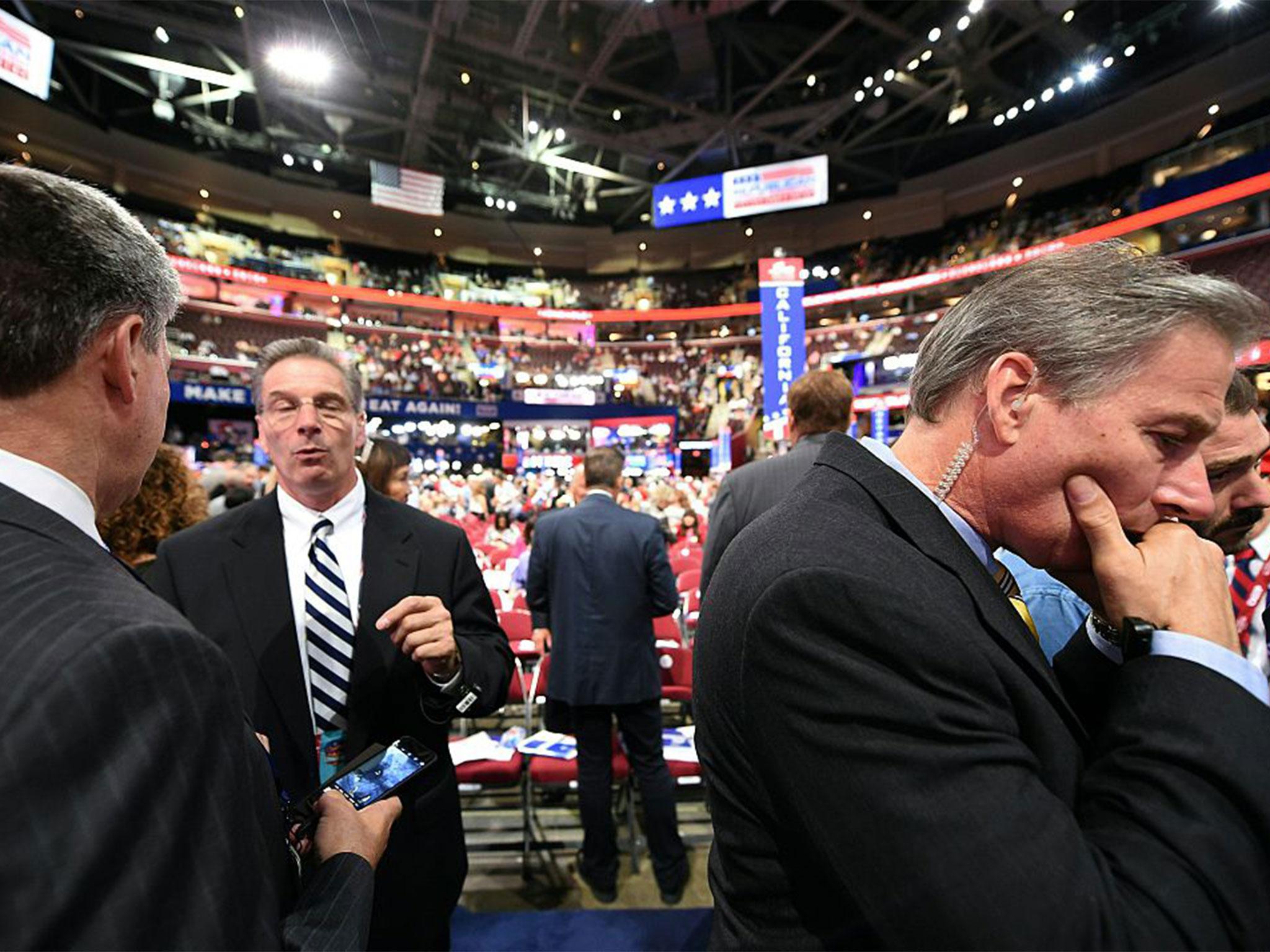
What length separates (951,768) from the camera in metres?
0.69

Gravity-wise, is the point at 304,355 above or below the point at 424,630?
above

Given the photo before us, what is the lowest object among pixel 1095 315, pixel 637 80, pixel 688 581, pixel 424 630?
pixel 688 581

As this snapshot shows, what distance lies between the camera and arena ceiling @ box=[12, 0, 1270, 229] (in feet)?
48.4

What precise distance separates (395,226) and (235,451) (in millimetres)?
13130

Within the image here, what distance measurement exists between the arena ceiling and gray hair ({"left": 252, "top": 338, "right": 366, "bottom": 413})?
39.9 ft

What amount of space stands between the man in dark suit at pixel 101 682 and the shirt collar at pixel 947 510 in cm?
96

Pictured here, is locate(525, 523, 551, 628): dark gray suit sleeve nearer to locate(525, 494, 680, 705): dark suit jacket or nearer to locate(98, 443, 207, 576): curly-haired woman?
locate(525, 494, 680, 705): dark suit jacket

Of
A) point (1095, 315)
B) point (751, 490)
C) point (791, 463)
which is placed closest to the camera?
point (1095, 315)

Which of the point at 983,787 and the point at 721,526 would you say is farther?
the point at 721,526

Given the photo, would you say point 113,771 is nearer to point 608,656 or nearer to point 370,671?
point 370,671

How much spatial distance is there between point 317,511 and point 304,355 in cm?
52

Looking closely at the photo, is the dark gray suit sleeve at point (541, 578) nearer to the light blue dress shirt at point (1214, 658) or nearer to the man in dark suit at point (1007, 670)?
the man in dark suit at point (1007, 670)

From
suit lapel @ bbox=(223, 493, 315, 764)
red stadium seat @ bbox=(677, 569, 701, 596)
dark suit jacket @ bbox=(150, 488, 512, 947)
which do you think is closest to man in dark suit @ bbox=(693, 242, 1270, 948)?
dark suit jacket @ bbox=(150, 488, 512, 947)

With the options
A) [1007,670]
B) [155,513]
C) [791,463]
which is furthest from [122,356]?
[791,463]
